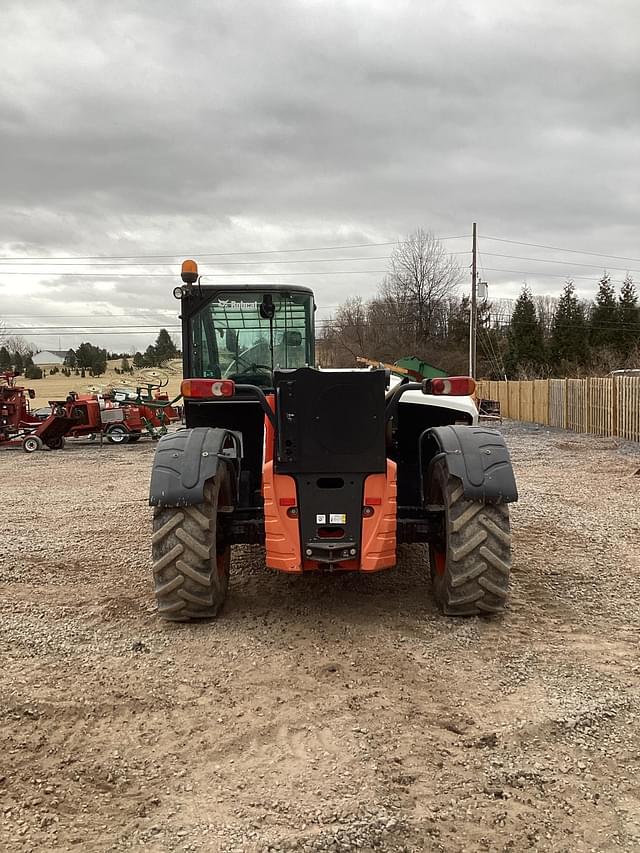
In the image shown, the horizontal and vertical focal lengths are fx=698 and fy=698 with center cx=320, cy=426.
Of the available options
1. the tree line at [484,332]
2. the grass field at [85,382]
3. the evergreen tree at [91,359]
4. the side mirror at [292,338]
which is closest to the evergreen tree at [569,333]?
the tree line at [484,332]

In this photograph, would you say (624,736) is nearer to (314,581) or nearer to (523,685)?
(523,685)

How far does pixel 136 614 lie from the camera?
4.89 m

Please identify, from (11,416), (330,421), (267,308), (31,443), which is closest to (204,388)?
(330,421)

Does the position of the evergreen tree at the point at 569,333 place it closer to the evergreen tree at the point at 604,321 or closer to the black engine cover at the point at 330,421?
the evergreen tree at the point at 604,321

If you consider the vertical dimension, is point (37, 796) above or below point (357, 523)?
below

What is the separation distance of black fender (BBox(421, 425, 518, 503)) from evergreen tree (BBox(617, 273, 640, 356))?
5240 centimetres

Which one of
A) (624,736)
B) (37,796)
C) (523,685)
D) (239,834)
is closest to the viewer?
(239,834)

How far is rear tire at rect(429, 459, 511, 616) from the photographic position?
4.36 m

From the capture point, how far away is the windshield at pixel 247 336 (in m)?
6.70

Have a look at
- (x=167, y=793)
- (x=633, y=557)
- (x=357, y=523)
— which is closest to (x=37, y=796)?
(x=167, y=793)

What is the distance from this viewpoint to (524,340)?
5556cm

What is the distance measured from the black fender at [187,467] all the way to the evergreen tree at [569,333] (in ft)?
171

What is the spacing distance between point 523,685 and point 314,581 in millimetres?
2105

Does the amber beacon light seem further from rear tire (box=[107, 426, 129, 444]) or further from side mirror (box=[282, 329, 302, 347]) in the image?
rear tire (box=[107, 426, 129, 444])
